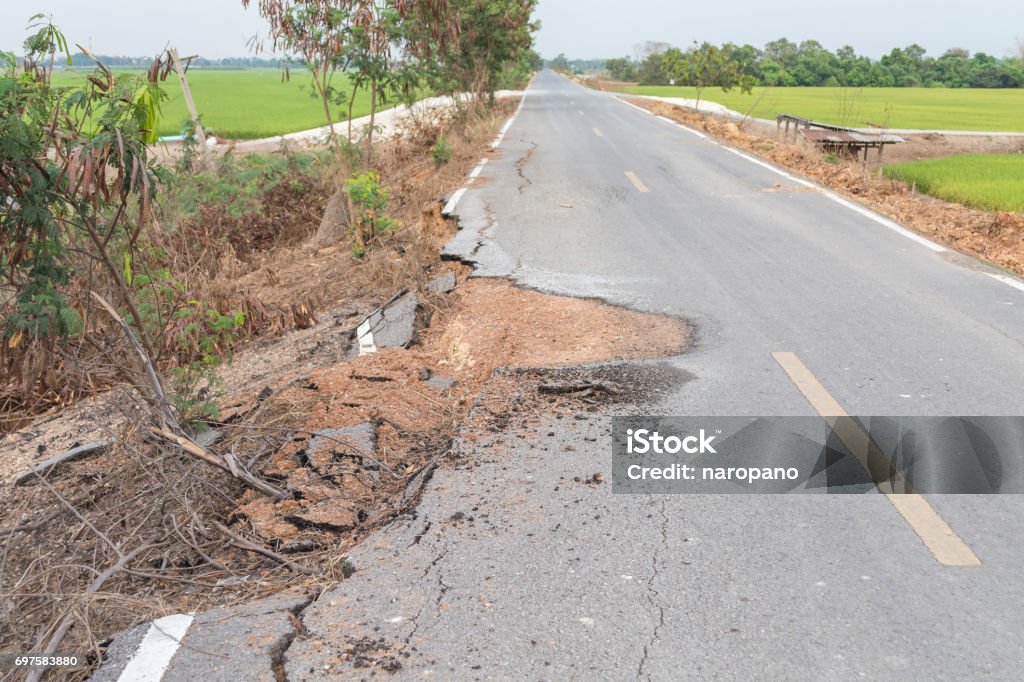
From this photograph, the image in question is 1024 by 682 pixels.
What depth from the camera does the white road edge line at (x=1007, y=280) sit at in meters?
7.20

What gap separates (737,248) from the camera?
8.73 meters

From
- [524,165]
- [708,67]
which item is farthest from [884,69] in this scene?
[524,165]

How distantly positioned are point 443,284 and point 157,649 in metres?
5.08

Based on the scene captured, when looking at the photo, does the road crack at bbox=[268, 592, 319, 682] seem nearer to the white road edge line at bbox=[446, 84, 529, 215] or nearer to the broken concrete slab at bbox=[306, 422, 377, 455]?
the broken concrete slab at bbox=[306, 422, 377, 455]

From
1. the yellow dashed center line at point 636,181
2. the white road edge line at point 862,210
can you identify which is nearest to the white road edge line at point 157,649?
the white road edge line at point 862,210

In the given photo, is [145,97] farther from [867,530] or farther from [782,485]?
[867,530]

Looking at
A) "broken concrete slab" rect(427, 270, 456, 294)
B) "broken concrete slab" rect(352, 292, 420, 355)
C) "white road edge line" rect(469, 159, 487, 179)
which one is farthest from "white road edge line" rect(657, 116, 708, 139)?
"broken concrete slab" rect(352, 292, 420, 355)

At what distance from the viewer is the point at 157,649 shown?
2797 millimetres

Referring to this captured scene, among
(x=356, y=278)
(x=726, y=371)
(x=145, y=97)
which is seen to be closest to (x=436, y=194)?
(x=356, y=278)

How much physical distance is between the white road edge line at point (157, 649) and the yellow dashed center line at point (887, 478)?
114 inches

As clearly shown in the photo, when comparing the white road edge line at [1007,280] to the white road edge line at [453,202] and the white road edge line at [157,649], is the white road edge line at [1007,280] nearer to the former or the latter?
the white road edge line at [453,202]

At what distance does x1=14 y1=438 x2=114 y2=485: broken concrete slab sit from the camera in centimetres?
488

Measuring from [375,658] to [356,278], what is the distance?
6344mm

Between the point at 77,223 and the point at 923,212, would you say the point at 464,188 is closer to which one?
the point at 923,212
